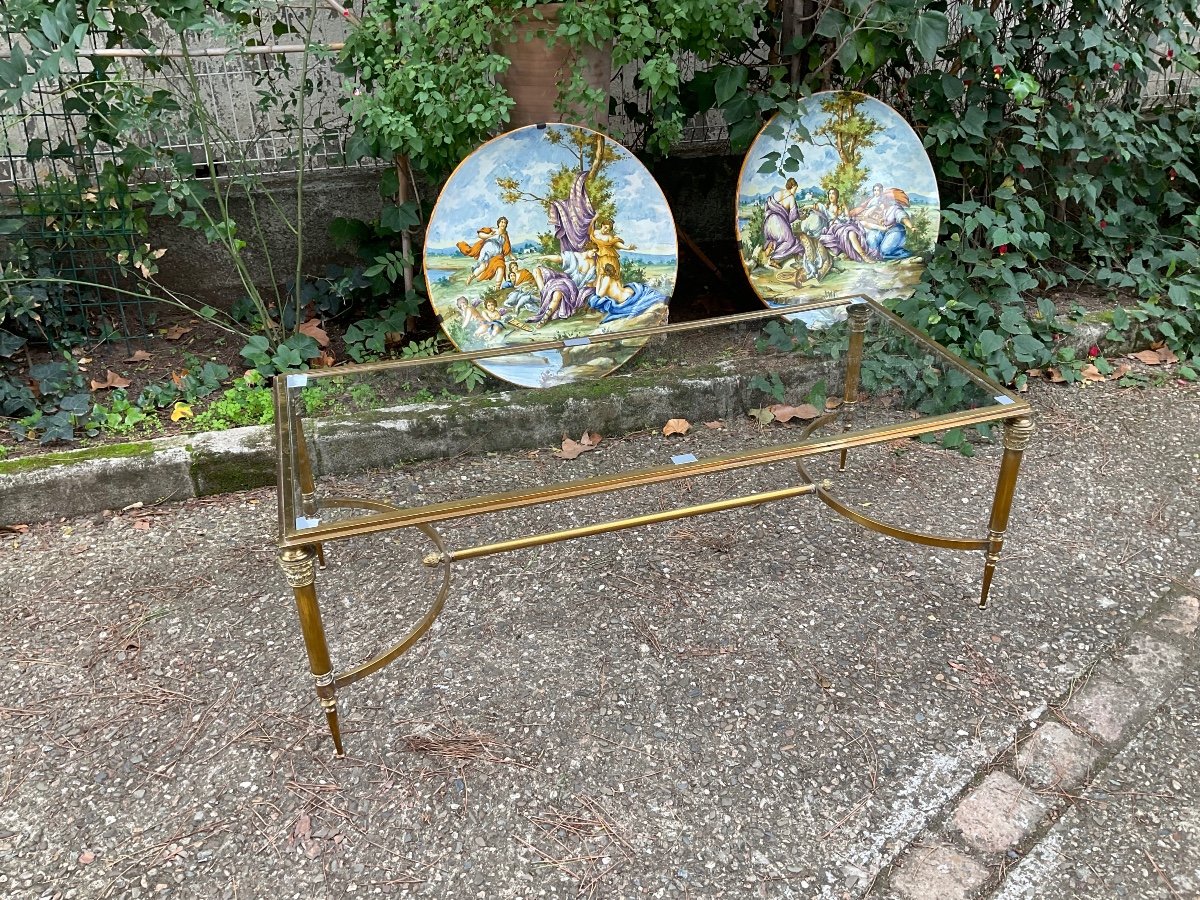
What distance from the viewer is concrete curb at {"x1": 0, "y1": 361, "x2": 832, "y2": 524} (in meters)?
2.74

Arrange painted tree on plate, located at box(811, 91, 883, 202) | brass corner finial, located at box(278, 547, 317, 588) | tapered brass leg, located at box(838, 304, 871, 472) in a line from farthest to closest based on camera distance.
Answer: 1. painted tree on plate, located at box(811, 91, 883, 202)
2. tapered brass leg, located at box(838, 304, 871, 472)
3. brass corner finial, located at box(278, 547, 317, 588)

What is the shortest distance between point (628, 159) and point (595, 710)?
6.54 feet

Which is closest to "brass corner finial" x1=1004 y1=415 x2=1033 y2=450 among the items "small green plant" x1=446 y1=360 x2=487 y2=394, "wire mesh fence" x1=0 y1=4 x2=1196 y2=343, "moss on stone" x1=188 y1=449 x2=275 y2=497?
"small green plant" x1=446 y1=360 x2=487 y2=394

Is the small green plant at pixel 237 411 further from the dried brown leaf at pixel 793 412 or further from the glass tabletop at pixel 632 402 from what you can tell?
the dried brown leaf at pixel 793 412

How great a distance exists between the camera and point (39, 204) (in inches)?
125

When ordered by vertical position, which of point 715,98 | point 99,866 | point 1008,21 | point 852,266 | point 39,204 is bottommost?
point 99,866

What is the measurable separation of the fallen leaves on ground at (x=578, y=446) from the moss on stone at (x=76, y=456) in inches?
50.3

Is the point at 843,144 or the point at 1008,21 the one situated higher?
→ the point at 1008,21

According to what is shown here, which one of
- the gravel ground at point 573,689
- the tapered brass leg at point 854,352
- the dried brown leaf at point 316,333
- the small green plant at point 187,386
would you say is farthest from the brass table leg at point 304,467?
the tapered brass leg at point 854,352

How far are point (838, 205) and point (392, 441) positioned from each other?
6.46 ft

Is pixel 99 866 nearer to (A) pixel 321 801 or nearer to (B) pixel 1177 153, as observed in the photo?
(A) pixel 321 801

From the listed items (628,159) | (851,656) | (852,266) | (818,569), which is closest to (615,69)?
(628,159)

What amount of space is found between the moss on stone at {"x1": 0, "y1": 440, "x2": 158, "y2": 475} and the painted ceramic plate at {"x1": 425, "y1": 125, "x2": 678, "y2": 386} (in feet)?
3.42

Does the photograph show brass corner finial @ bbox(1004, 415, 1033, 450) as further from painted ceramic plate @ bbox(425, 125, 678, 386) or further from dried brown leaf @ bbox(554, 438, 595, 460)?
painted ceramic plate @ bbox(425, 125, 678, 386)
